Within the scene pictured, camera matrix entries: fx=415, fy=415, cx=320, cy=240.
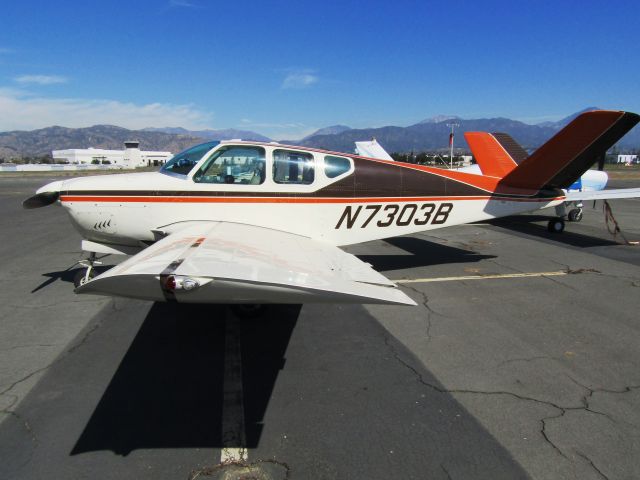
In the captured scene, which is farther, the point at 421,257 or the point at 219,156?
the point at 421,257

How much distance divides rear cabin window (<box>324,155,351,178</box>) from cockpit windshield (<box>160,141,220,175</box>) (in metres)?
1.65

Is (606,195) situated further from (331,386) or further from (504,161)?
(331,386)

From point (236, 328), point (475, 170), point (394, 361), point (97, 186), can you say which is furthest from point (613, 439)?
point (475, 170)

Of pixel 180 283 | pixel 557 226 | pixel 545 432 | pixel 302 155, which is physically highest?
pixel 302 155

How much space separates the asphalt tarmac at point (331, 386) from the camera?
2879 millimetres

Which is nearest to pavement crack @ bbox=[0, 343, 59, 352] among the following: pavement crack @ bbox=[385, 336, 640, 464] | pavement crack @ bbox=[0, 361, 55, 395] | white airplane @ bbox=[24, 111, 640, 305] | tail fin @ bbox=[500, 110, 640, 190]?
pavement crack @ bbox=[0, 361, 55, 395]

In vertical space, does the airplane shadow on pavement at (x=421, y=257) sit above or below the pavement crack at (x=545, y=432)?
above

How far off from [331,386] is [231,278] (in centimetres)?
163

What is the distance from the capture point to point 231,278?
111 inches

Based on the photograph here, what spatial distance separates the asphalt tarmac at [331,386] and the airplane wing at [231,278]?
105cm

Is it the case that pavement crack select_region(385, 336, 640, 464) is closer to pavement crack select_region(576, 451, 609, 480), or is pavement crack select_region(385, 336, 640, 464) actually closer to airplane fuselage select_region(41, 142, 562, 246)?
pavement crack select_region(576, 451, 609, 480)

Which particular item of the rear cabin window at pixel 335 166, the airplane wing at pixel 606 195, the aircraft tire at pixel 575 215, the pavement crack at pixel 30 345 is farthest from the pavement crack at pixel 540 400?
the aircraft tire at pixel 575 215

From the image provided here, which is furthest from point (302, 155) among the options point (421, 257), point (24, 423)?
point (24, 423)

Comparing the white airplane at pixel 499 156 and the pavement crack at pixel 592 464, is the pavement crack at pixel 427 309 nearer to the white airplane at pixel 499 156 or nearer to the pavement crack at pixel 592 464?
the pavement crack at pixel 592 464
